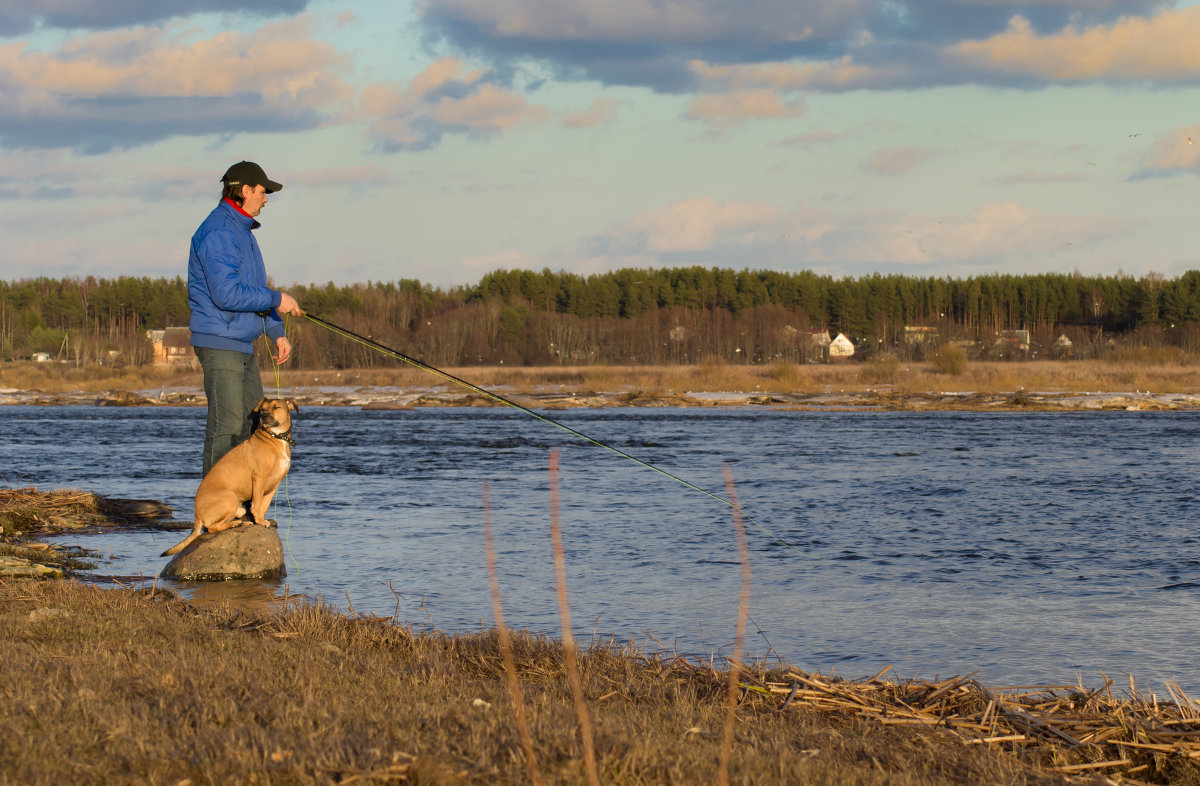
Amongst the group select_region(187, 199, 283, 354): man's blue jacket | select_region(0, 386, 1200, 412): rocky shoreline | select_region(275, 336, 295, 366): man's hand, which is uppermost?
select_region(187, 199, 283, 354): man's blue jacket

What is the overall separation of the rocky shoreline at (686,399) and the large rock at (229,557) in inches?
1341

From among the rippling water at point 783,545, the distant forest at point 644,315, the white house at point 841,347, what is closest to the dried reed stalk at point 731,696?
the rippling water at point 783,545

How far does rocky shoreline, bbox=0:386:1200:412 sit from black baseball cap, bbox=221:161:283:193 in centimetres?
3469

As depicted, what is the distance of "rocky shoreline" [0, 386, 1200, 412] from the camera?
42.0m

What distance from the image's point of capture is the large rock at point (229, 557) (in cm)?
752

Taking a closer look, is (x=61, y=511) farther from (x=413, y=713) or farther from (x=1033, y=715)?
(x=1033, y=715)

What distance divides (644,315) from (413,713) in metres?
101

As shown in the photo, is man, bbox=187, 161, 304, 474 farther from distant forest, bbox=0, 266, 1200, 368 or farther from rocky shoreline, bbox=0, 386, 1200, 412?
distant forest, bbox=0, 266, 1200, 368

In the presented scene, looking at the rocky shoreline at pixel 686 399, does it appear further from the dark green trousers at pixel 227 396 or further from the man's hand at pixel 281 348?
the man's hand at pixel 281 348

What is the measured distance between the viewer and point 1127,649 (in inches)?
264

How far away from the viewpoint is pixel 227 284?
22.6 feet

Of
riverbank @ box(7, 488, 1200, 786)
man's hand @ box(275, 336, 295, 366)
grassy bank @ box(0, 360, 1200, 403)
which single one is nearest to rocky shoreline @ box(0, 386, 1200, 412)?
grassy bank @ box(0, 360, 1200, 403)

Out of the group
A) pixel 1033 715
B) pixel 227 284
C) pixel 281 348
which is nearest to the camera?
pixel 1033 715

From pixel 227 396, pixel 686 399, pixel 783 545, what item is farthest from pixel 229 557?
pixel 686 399
